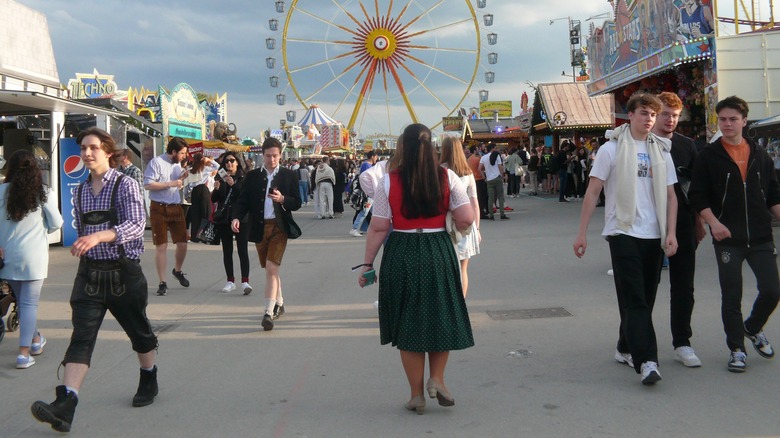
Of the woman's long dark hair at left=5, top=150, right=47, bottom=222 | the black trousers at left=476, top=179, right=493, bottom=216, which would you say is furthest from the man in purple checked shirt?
the black trousers at left=476, top=179, right=493, bottom=216

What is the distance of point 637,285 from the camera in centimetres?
473

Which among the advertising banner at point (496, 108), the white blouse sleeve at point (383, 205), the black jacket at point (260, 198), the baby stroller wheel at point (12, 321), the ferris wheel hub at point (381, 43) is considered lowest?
the baby stroller wheel at point (12, 321)

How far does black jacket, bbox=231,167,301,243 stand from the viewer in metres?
7.08

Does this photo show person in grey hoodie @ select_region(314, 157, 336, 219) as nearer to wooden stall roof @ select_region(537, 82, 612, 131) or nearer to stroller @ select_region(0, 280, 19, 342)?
wooden stall roof @ select_region(537, 82, 612, 131)

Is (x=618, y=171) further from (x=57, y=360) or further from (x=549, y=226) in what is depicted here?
(x=549, y=226)

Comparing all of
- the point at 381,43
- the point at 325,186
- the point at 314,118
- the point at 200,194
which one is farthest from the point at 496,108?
the point at 200,194

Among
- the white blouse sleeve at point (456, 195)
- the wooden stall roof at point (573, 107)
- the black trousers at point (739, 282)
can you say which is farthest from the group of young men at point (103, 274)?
the wooden stall roof at point (573, 107)

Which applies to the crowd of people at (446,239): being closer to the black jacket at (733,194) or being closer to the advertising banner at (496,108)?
the black jacket at (733,194)

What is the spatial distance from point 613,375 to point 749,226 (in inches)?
52.5

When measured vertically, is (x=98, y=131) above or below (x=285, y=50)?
below

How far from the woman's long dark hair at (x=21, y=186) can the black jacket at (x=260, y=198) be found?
2084 millimetres

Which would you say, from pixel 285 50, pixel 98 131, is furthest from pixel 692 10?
pixel 285 50

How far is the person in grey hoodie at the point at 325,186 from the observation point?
65.2 ft

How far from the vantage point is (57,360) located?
595cm
